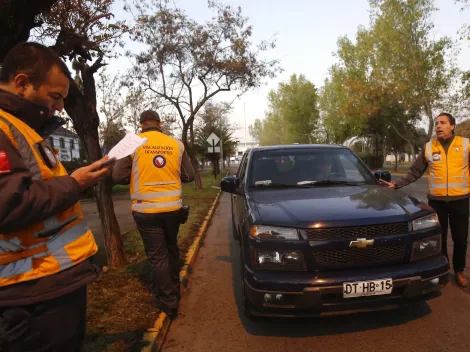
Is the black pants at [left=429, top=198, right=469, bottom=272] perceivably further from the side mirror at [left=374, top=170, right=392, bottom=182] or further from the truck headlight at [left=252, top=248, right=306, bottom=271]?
the truck headlight at [left=252, top=248, right=306, bottom=271]

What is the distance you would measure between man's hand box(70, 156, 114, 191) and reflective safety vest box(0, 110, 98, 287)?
10 centimetres

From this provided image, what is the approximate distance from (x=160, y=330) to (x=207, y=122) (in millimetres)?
31304

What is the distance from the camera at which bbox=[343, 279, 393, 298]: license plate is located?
2.89 m

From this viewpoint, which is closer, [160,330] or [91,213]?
[160,330]

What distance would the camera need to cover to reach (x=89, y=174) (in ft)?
5.58

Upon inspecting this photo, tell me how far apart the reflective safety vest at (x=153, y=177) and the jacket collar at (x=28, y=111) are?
186 cm

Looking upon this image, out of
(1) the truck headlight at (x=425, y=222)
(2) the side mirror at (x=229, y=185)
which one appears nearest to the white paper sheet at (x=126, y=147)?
(1) the truck headlight at (x=425, y=222)

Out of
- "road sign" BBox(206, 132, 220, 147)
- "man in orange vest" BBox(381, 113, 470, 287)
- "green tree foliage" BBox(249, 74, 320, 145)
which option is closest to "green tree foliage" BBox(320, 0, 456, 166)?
"road sign" BBox(206, 132, 220, 147)

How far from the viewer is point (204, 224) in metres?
8.80

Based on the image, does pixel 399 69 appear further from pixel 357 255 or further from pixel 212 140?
pixel 357 255

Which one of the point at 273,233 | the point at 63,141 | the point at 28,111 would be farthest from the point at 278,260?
the point at 63,141

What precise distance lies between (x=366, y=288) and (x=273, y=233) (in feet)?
2.75

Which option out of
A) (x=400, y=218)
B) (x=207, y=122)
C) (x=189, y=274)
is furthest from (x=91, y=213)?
(x=207, y=122)

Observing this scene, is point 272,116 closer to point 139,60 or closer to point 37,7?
point 139,60
